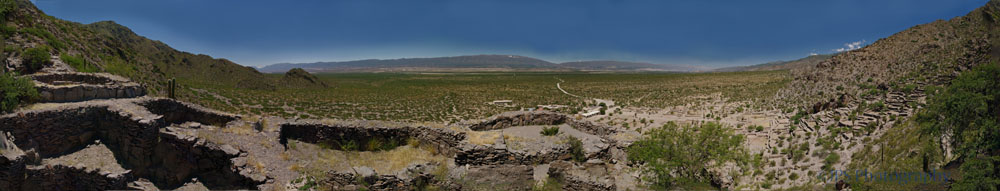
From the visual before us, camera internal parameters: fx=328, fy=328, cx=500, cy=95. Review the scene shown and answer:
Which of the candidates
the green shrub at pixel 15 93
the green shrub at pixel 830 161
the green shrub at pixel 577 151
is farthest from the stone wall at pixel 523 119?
the green shrub at pixel 15 93

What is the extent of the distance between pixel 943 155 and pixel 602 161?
615 centimetres

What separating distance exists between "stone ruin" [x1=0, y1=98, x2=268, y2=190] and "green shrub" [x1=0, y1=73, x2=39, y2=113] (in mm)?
321

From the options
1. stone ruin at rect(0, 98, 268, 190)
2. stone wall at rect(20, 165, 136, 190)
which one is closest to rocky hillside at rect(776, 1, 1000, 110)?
stone ruin at rect(0, 98, 268, 190)

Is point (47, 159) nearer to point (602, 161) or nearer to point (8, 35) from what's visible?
point (8, 35)

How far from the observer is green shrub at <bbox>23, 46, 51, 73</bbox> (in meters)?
11.1

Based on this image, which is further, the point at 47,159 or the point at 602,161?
the point at 602,161

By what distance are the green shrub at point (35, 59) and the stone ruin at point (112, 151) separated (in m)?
5.45

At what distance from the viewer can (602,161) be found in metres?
9.61

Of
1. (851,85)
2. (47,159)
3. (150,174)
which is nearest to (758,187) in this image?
(851,85)

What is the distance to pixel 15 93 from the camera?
7.53 m

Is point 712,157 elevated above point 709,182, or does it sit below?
above

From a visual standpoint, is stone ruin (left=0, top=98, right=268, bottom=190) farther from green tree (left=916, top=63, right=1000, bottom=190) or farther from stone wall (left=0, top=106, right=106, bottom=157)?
green tree (left=916, top=63, right=1000, bottom=190)

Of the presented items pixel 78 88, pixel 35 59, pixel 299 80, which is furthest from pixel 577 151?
pixel 299 80

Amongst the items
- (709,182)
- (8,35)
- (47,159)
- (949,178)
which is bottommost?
(709,182)
